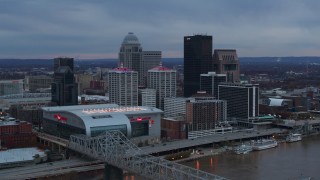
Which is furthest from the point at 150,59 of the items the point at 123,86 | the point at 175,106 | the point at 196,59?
the point at 175,106

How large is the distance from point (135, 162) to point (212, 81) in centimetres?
1704

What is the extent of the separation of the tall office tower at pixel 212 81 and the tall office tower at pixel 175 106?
5.01 m

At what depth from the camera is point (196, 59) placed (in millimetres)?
31969

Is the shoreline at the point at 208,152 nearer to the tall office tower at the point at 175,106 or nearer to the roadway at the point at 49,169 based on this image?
the roadway at the point at 49,169

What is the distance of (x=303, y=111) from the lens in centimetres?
2836

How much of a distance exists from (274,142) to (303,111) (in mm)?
9080

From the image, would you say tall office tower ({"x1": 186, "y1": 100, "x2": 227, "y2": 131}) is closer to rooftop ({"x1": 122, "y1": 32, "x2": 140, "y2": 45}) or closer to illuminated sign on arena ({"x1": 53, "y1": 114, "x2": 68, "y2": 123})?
illuminated sign on arena ({"x1": 53, "y1": 114, "x2": 68, "y2": 123})

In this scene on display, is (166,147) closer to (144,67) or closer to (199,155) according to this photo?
(199,155)

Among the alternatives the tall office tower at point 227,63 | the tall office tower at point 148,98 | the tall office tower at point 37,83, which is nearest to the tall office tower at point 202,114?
the tall office tower at point 148,98

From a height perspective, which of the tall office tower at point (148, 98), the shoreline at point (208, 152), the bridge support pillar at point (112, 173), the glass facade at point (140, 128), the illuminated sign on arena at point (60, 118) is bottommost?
the shoreline at point (208, 152)

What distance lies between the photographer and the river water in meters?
14.4

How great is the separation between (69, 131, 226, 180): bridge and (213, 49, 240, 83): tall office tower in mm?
17044

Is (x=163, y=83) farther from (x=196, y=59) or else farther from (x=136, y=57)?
(x=136, y=57)

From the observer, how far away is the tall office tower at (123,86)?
986 inches
